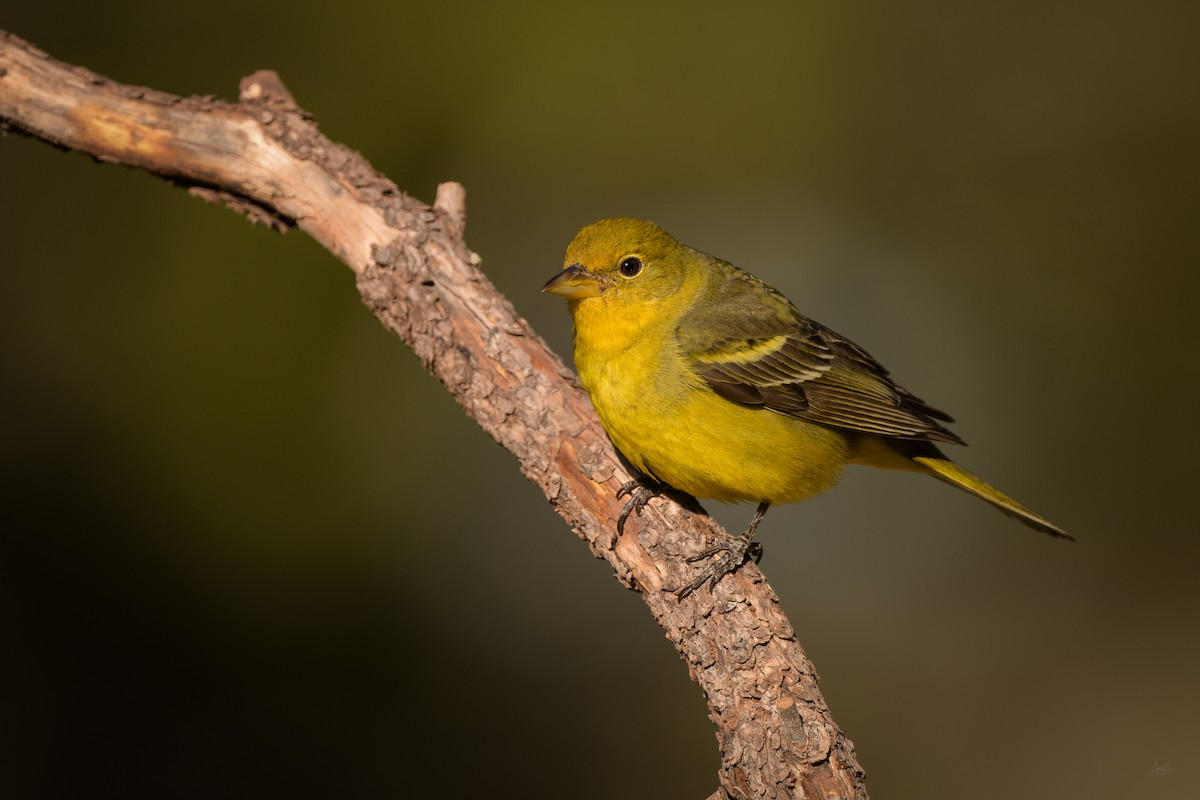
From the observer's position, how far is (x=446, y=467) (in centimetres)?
739

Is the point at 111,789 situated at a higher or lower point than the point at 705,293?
lower

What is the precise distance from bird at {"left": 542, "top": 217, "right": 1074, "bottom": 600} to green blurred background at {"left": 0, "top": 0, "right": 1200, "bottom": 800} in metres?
2.82

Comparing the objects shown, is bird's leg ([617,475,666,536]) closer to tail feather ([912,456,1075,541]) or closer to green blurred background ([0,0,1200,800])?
tail feather ([912,456,1075,541])

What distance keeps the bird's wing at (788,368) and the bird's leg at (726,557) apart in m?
A: 0.62

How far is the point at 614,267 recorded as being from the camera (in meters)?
4.17

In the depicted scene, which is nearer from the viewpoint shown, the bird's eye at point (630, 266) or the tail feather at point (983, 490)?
the bird's eye at point (630, 266)

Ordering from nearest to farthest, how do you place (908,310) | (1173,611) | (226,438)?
(226,438) → (1173,611) → (908,310)

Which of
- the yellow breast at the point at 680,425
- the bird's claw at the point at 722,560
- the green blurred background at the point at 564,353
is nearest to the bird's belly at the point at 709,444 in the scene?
the yellow breast at the point at 680,425

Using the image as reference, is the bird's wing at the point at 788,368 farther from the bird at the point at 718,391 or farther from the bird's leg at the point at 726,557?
the bird's leg at the point at 726,557

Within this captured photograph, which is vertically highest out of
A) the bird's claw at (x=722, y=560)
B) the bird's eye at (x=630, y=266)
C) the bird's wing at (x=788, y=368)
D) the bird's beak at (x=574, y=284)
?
the bird's eye at (x=630, y=266)

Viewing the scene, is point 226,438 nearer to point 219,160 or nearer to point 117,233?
point 117,233

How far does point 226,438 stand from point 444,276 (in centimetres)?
327

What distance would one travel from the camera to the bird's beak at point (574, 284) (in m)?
4.09

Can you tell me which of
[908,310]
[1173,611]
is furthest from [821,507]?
[1173,611]
